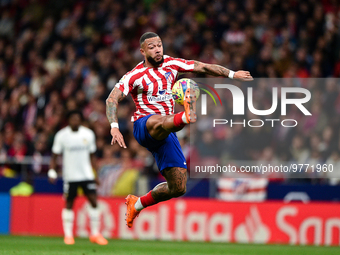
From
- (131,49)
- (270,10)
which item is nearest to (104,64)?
(131,49)

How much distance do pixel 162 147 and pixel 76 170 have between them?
12.3 ft

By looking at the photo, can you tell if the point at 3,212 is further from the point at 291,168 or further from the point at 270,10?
the point at 270,10

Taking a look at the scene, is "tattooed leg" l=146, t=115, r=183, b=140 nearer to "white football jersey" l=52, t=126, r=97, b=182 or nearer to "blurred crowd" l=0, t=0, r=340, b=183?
"white football jersey" l=52, t=126, r=97, b=182

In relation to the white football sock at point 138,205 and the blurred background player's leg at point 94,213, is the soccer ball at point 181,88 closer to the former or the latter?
the white football sock at point 138,205

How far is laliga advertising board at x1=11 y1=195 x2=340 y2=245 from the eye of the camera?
37.6 ft

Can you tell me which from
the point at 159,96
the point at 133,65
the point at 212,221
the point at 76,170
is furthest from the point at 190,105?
the point at 133,65

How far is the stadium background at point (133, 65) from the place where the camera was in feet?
39.6

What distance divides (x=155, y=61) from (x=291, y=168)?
18.1 feet

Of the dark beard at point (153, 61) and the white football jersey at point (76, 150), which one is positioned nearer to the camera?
the dark beard at point (153, 61)

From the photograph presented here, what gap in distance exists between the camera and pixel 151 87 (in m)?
7.31

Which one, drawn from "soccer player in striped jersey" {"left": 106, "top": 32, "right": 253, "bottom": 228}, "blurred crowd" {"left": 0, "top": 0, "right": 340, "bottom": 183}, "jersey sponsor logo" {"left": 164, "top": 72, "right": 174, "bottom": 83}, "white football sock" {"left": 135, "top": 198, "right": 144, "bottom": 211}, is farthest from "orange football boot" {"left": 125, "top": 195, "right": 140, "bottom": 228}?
"blurred crowd" {"left": 0, "top": 0, "right": 340, "bottom": 183}

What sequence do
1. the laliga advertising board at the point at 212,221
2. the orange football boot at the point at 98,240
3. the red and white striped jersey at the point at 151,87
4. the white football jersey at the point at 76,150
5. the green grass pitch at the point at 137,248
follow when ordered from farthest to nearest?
the laliga advertising board at the point at 212,221 < the white football jersey at the point at 76,150 < the orange football boot at the point at 98,240 < the green grass pitch at the point at 137,248 < the red and white striped jersey at the point at 151,87

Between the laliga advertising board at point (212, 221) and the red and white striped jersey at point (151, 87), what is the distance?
4830 millimetres

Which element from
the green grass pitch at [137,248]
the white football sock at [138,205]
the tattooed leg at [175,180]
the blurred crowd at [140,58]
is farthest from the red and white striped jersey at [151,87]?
the blurred crowd at [140,58]
